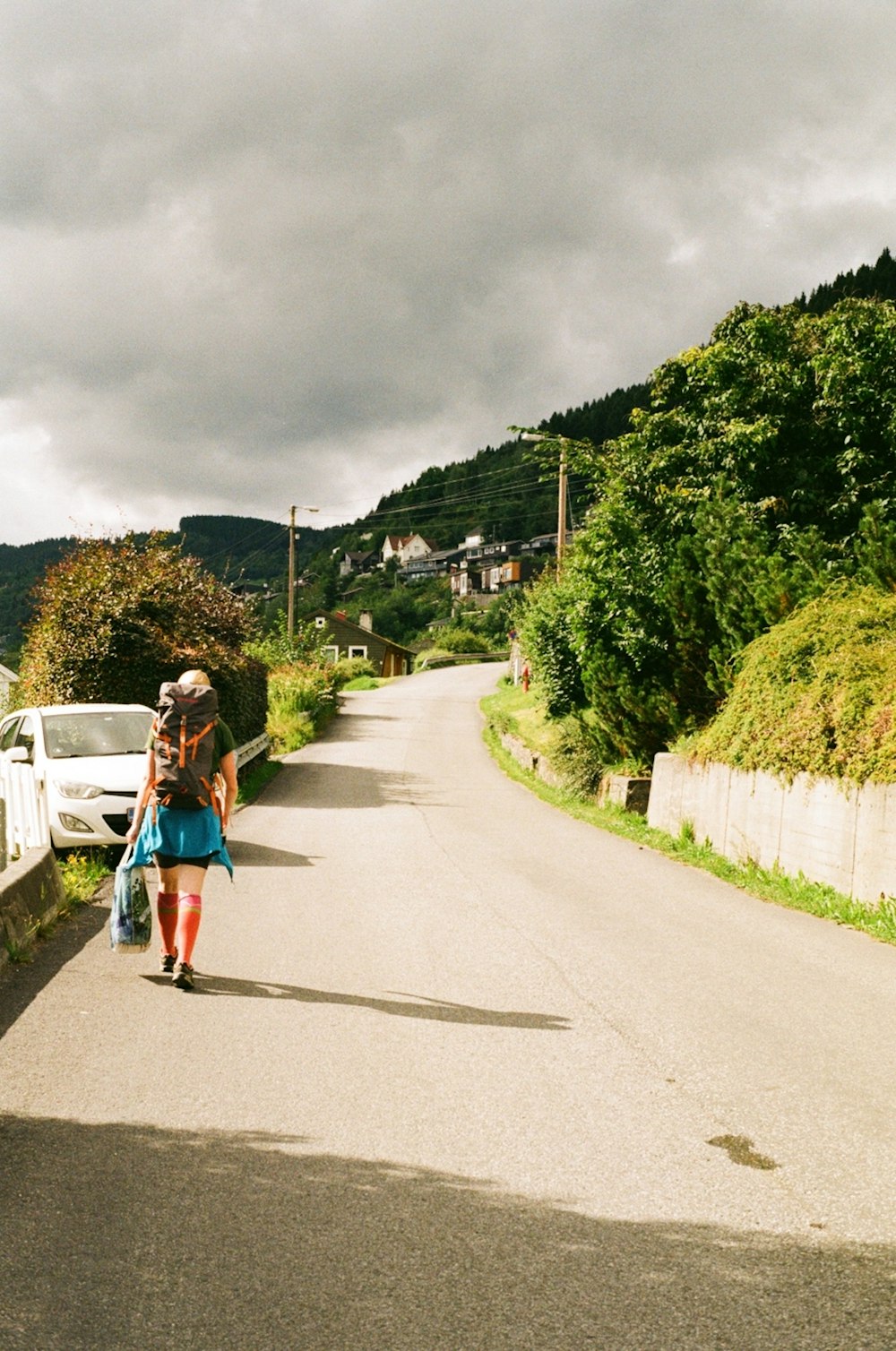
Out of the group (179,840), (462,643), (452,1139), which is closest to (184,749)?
(179,840)

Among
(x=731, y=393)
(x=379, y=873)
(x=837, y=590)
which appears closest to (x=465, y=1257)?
(x=379, y=873)

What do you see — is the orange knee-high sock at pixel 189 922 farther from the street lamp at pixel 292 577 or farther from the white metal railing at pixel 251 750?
the street lamp at pixel 292 577

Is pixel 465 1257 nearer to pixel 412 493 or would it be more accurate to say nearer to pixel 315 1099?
pixel 315 1099

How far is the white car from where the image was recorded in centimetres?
1134

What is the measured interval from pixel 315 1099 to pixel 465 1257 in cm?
154

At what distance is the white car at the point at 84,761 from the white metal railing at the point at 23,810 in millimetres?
162

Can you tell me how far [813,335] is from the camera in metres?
20.0

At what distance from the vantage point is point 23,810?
1073 cm

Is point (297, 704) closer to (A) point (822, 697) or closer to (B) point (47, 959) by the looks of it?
(A) point (822, 697)

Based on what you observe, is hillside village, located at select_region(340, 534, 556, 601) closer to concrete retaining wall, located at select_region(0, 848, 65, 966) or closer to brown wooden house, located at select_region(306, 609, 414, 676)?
brown wooden house, located at select_region(306, 609, 414, 676)

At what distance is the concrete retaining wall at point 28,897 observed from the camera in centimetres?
732

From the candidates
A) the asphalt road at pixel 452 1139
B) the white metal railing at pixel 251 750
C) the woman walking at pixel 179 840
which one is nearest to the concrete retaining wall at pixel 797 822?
the asphalt road at pixel 452 1139

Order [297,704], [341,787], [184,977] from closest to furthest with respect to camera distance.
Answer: [184,977] → [341,787] → [297,704]

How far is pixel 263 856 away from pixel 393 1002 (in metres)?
6.74
